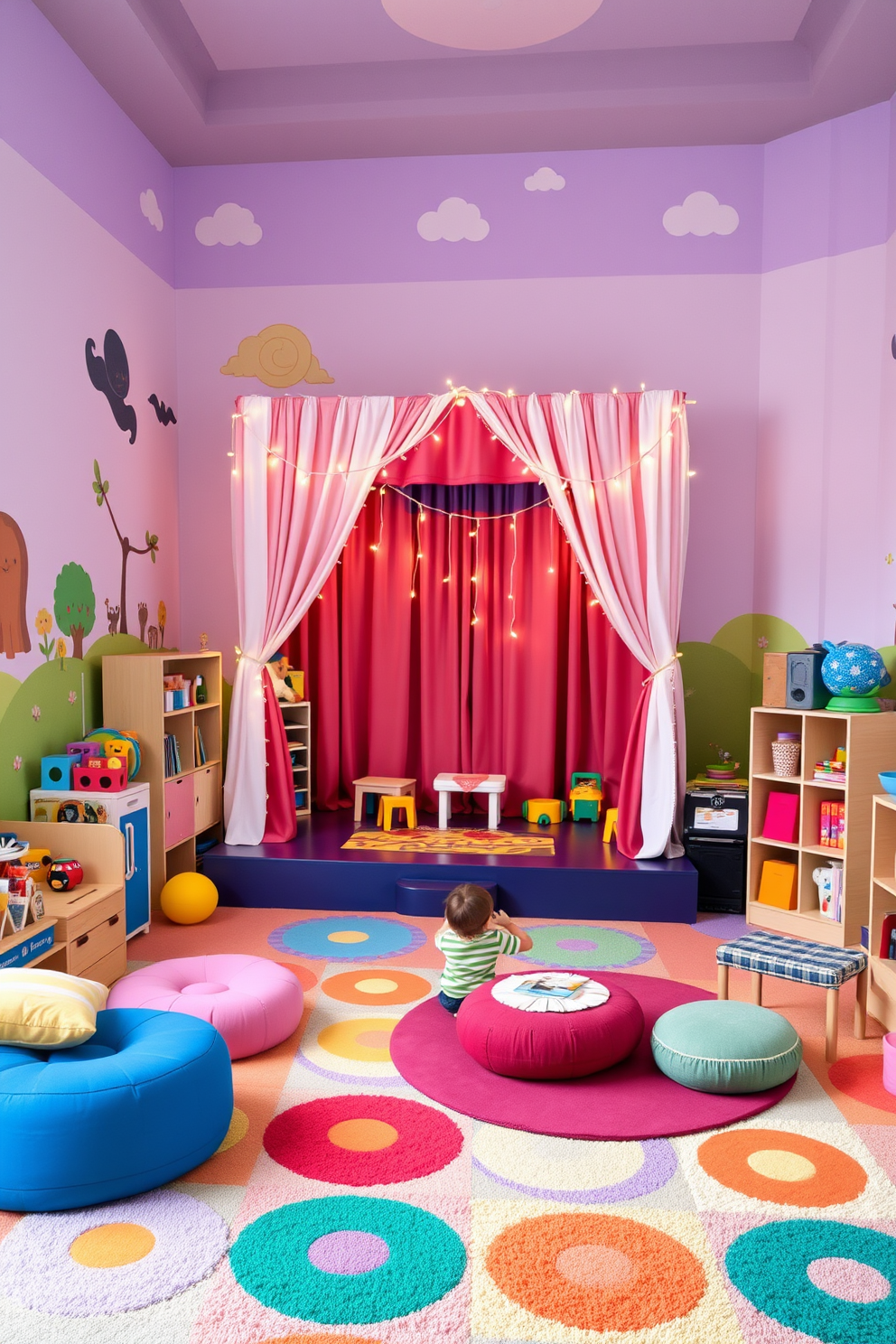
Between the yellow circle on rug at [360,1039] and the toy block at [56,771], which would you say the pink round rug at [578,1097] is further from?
the toy block at [56,771]

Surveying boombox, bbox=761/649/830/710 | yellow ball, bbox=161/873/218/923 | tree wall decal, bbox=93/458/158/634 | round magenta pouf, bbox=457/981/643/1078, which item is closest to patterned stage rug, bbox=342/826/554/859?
yellow ball, bbox=161/873/218/923

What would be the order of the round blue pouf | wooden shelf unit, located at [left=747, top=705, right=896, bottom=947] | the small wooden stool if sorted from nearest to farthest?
the round blue pouf, wooden shelf unit, located at [left=747, top=705, right=896, bottom=947], the small wooden stool

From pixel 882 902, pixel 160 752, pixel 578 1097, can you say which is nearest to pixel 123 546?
pixel 160 752

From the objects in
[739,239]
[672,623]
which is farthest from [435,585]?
[739,239]

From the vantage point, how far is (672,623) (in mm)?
5230

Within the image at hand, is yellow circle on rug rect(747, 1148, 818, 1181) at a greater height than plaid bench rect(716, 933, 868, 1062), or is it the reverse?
plaid bench rect(716, 933, 868, 1062)

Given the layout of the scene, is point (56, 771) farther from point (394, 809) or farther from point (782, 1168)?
point (782, 1168)

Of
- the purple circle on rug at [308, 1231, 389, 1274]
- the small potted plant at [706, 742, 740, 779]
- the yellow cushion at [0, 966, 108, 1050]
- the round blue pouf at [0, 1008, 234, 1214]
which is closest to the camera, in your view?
the purple circle on rug at [308, 1231, 389, 1274]

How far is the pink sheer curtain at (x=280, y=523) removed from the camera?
539 centimetres

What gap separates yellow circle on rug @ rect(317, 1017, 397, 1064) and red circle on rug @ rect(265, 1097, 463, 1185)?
0.96 feet

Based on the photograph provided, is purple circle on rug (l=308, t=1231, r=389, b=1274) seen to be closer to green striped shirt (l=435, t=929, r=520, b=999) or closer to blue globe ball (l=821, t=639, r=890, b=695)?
green striped shirt (l=435, t=929, r=520, b=999)

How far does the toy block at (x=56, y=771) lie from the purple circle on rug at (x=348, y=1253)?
8.95 ft

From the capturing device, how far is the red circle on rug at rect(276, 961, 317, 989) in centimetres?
393

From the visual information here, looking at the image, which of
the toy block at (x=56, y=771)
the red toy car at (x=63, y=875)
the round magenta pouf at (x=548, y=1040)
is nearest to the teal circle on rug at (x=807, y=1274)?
the round magenta pouf at (x=548, y=1040)
